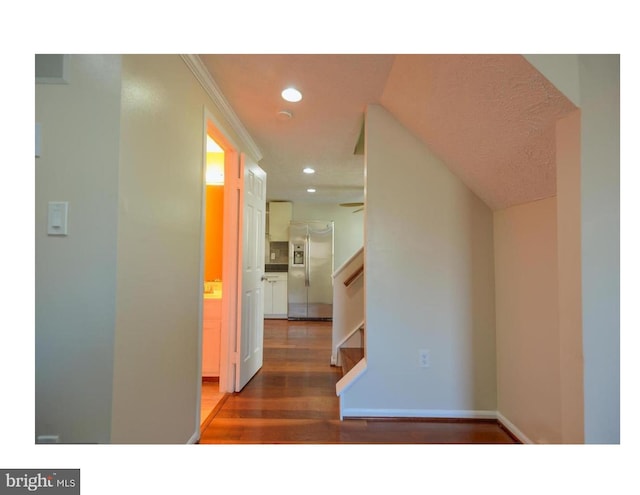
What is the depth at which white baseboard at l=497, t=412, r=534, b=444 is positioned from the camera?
5.10ft

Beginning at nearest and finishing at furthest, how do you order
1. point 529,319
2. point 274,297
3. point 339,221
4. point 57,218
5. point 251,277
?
point 57,218 < point 529,319 < point 251,277 < point 274,297 < point 339,221

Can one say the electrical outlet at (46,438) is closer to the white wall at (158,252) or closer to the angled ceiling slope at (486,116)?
the white wall at (158,252)

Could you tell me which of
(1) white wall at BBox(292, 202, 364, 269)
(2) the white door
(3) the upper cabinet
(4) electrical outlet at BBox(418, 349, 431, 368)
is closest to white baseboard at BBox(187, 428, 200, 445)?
(2) the white door

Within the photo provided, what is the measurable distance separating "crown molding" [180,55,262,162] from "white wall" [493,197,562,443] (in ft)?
6.62

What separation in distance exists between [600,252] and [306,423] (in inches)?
70.5

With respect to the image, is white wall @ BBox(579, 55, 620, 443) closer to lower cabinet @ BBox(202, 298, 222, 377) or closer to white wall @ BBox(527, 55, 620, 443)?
white wall @ BBox(527, 55, 620, 443)

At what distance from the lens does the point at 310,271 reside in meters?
5.20

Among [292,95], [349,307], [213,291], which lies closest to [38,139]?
Answer: [292,95]

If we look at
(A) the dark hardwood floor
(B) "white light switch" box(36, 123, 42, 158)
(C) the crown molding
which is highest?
(C) the crown molding

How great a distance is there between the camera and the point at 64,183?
3.01 feet

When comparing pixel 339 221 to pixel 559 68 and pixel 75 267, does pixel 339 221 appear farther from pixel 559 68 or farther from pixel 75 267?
pixel 75 267

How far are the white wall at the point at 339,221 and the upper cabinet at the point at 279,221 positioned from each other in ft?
0.77
